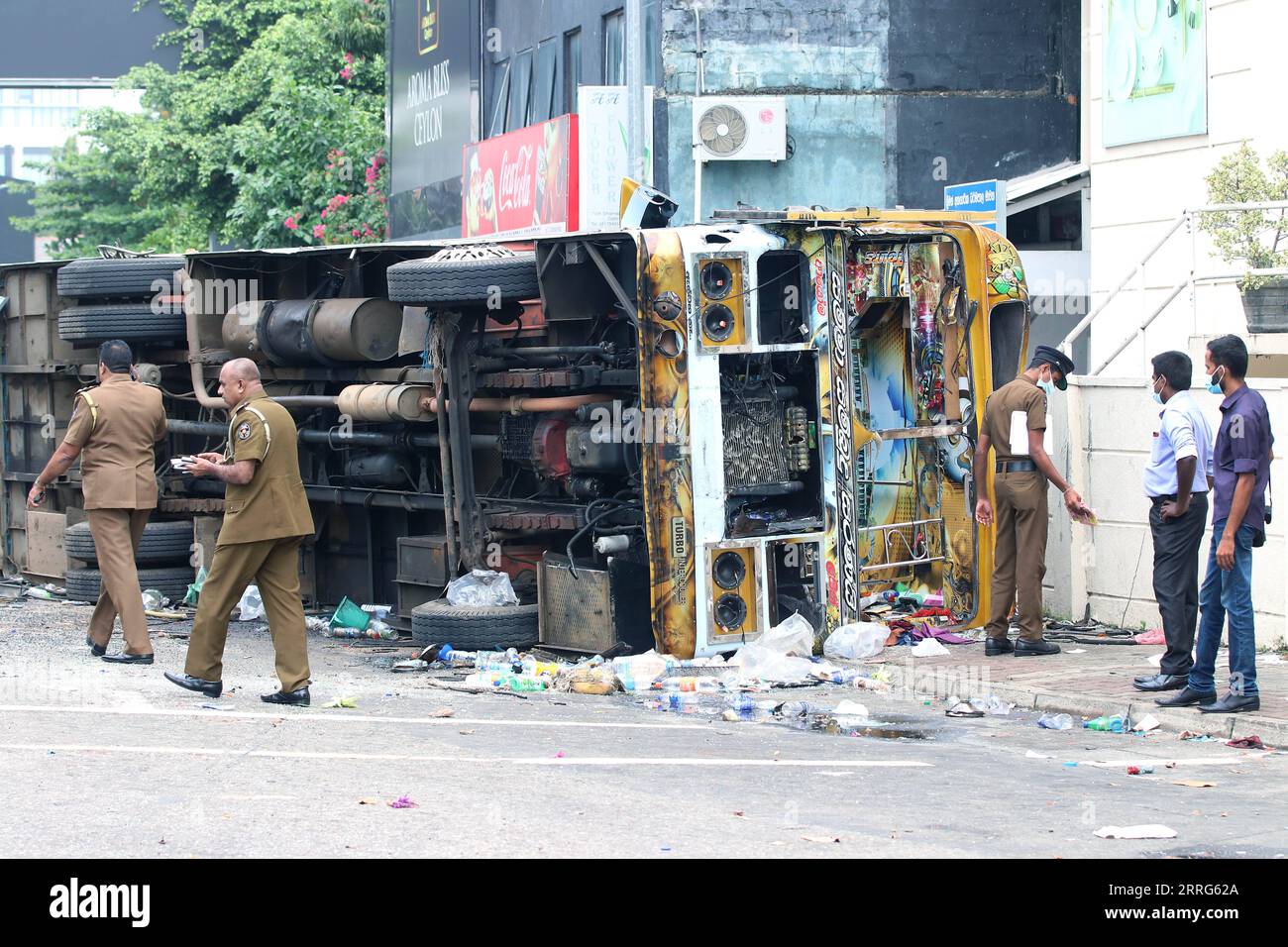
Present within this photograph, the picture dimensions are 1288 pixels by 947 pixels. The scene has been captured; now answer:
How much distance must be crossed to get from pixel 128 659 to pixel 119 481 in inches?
44.0

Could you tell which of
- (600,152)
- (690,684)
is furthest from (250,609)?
(600,152)

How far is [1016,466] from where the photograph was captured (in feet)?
37.8

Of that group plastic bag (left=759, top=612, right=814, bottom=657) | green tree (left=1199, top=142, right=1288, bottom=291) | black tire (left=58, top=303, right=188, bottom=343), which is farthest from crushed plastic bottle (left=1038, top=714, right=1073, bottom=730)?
black tire (left=58, top=303, right=188, bottom=343)

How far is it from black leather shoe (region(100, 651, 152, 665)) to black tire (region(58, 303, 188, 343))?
170 inches

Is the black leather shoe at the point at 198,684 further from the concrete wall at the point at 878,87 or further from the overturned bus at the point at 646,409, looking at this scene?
the concrete wall at the point at 878,87

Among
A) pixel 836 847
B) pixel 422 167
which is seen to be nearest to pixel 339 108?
A: pixel 422 167

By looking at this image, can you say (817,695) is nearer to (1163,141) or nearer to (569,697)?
(569,697)

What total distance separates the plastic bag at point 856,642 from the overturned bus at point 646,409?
0.51ft

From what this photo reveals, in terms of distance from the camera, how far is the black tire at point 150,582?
1450 centimetres

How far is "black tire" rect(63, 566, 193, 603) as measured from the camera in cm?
1450

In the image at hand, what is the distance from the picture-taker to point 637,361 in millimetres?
11562

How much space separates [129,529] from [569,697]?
3.04m

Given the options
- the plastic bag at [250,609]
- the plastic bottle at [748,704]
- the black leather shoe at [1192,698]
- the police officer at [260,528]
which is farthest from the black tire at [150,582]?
the black leather shoe at [1192,698]

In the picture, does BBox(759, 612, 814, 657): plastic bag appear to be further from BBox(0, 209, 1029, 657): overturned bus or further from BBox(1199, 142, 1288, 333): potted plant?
BBox(1199, 142, 1288, 333): potted plant
